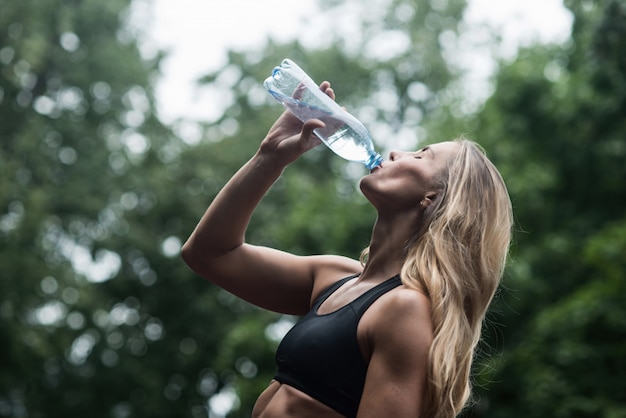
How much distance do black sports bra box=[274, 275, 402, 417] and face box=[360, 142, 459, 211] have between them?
0.24m

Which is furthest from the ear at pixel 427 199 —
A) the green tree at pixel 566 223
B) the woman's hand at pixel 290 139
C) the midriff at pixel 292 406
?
the green tree at pixel 566 223

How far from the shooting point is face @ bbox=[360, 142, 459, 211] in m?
2.86

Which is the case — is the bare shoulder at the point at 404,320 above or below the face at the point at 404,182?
below

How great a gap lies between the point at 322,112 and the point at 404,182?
41 cm

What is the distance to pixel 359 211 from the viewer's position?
655 inches

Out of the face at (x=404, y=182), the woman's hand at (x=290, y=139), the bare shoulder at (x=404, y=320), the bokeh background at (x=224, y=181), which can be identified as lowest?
the bokeh background at (x=224, y=181)

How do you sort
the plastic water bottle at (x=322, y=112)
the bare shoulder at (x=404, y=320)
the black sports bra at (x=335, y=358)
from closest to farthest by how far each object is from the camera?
the bare shoulder at (x=404, y=320), the black sports bra at (x=335, y=358), the plastic water bottle at (x=322, y=112)

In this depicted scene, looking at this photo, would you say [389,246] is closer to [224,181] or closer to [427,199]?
[427,199]

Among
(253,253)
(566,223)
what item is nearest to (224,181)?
(566,223)

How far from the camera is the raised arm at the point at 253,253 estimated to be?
3.10m

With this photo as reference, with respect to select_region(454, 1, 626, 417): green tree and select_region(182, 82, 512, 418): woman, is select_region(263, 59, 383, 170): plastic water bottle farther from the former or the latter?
select_region(454, 1, 626, 417): green tree

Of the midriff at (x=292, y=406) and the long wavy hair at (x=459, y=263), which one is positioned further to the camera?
the midriff at (x=292, y=406)

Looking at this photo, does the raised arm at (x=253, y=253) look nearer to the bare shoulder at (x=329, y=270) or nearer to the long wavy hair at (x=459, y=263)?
the bare shoulder at (x=329, y=270)

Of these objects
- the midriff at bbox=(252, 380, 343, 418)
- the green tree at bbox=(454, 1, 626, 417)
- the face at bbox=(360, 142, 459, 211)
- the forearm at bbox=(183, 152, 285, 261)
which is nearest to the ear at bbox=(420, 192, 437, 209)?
the face at bbox=(360, 142, 459, 211)
